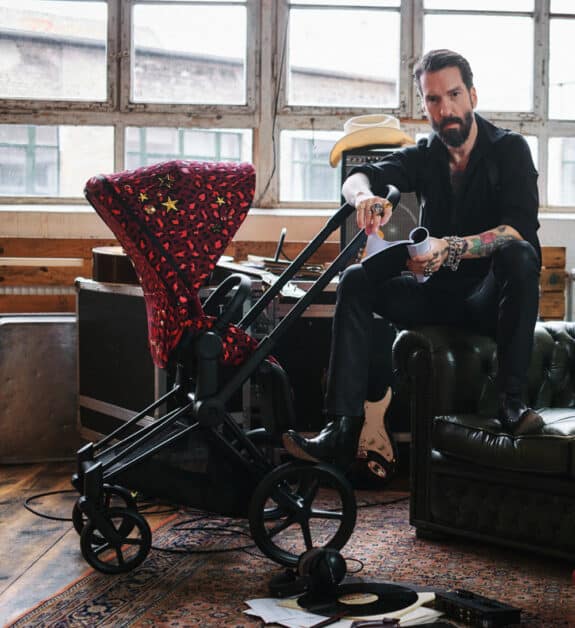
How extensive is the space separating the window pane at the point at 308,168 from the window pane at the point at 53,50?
963 millimetres

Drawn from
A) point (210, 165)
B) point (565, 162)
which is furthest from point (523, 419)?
point (565, 162)

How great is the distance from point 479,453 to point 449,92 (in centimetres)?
105

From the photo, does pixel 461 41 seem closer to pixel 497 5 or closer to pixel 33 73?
pixel 497 5

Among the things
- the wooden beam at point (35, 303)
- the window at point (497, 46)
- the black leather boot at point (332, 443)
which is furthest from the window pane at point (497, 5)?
the black leather boot at point (332, 443)

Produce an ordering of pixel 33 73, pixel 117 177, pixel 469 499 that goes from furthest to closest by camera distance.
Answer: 1. pixel 33 73
2. pixel 469 499
3. pixel 117 177

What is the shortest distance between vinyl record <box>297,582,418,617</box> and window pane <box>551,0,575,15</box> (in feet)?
11.7

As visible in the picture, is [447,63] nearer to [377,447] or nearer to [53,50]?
[377,447]

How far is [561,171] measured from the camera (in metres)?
4.84

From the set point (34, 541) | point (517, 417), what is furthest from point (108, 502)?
point (517, 417)

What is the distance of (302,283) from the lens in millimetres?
3572

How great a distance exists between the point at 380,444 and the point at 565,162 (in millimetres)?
2240

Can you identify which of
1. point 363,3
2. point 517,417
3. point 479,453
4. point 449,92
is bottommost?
point 479,453

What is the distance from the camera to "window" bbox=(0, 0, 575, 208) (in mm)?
4527

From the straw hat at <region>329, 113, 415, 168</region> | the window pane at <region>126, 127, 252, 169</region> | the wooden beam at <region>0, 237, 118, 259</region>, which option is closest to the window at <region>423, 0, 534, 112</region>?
the straw hat at <region>329, 113, 415, 168</region>
